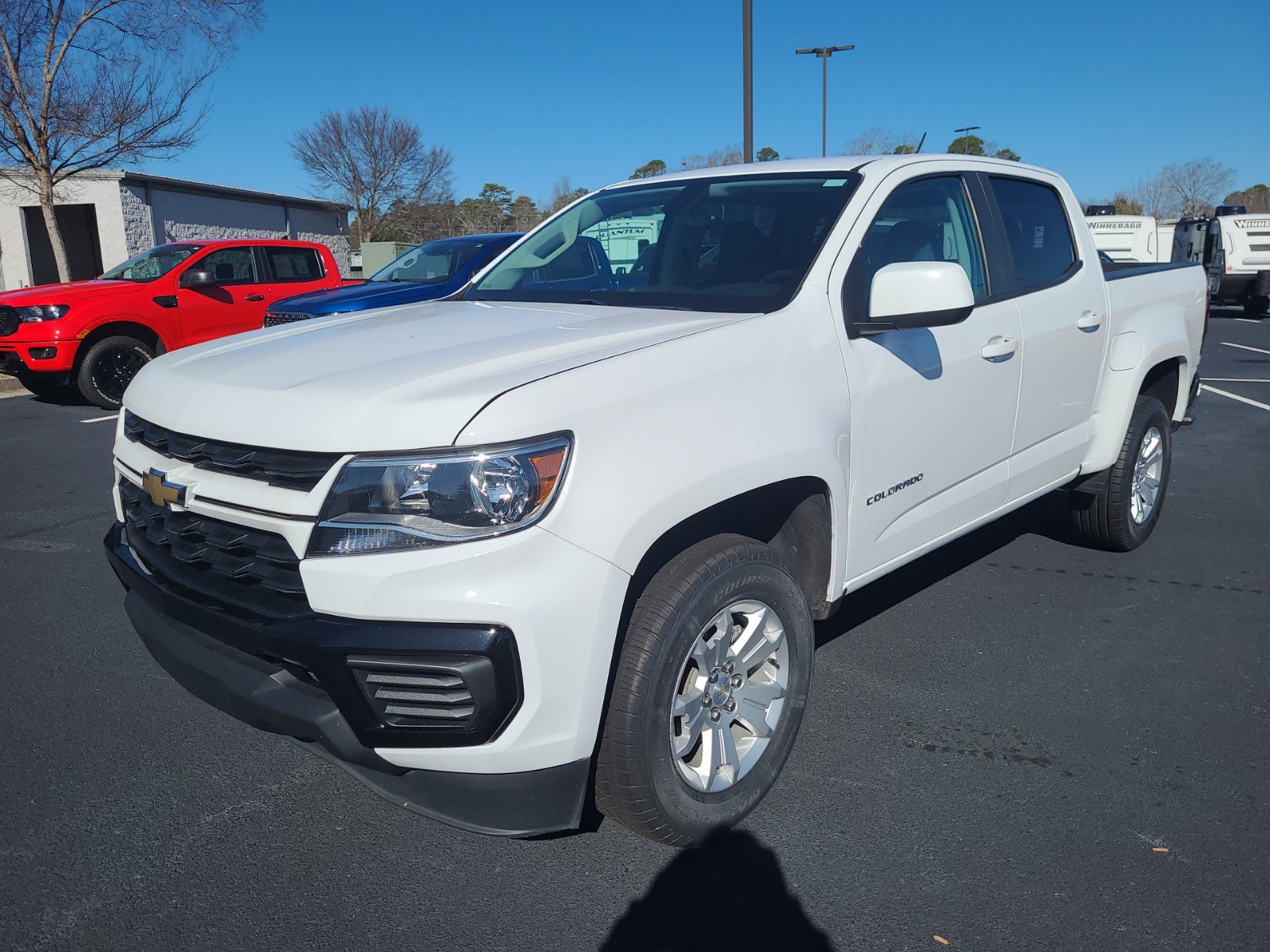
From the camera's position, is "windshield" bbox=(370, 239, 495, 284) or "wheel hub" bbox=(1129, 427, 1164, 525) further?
"windshield" bbox=(370, 239, 495, 284)

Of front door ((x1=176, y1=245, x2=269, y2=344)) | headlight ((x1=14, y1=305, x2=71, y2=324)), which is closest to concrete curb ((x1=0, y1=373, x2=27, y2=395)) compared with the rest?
headlight ((x1=14, y1=305, x2=71, y2=324))

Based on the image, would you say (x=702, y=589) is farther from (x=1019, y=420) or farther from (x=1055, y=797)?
(x=1019, y=420)

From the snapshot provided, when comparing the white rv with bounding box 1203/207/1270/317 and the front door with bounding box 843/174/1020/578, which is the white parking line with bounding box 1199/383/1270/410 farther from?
the white rv with bounding box 1203/207/1270/317

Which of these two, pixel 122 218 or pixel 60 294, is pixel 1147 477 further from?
pixel 122 218

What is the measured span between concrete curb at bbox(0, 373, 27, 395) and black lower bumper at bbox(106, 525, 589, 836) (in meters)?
11.7

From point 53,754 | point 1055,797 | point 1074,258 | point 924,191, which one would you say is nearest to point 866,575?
point 1055,797

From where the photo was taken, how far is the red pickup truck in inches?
395

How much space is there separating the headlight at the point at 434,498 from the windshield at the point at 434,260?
779cm

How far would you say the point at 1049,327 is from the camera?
3.83 m

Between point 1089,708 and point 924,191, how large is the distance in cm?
191

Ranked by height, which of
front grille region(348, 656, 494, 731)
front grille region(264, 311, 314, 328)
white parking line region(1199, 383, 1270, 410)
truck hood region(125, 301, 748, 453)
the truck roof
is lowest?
white parking line region(1199, 383, 1270, 410)

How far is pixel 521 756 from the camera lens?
2.09m

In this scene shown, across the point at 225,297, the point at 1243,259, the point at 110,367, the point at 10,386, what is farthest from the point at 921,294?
the point at 1243,259

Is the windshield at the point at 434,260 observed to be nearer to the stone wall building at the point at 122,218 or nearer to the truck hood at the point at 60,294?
the truck hood at the point at 60,294
